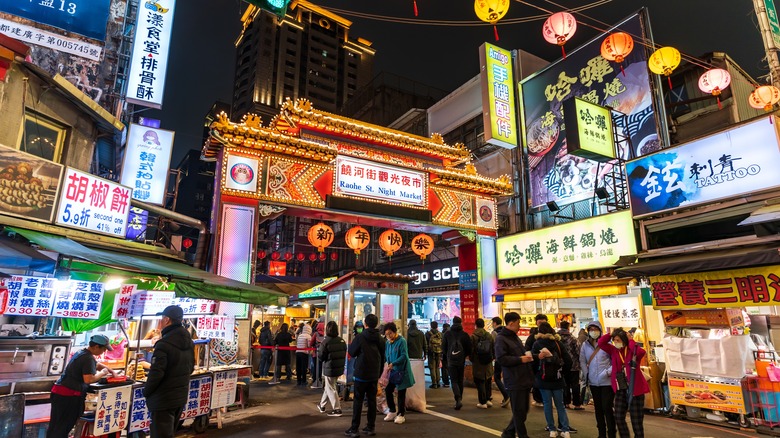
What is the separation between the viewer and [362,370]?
732 centimetres

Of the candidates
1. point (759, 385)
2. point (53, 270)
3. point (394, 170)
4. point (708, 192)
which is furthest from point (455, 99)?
point (53, 270)

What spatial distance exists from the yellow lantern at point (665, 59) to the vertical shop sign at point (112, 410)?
51.9ft

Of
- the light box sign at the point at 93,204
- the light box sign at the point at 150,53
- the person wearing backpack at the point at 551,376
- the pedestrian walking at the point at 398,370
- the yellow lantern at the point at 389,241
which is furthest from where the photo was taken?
the yellow lantern at the point at 389,241

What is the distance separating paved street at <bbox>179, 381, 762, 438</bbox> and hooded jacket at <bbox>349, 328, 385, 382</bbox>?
1200 mm

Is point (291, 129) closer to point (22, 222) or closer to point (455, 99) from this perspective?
point (22, 222)

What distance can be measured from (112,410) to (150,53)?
35.8 ft

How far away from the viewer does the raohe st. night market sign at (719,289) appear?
334 inches

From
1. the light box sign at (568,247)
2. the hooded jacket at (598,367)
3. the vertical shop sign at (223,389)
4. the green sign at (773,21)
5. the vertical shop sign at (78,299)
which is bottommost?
the vertical shop sign at (223,389)

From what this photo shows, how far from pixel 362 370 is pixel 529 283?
31.1 feet

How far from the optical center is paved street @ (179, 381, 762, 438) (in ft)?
Result: 25.1

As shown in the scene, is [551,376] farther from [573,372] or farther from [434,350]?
[434,350]

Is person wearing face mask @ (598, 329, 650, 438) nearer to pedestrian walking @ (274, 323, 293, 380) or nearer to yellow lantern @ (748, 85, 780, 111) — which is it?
yellow lantern @ (748, 85, 780, 111)

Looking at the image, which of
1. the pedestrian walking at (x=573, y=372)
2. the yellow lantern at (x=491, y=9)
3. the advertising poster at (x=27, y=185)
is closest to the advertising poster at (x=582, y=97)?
the pedestrian walking at (x=573, y=372)

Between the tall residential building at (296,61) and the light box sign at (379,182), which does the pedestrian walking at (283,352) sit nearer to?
the light box sign at (379,182)
